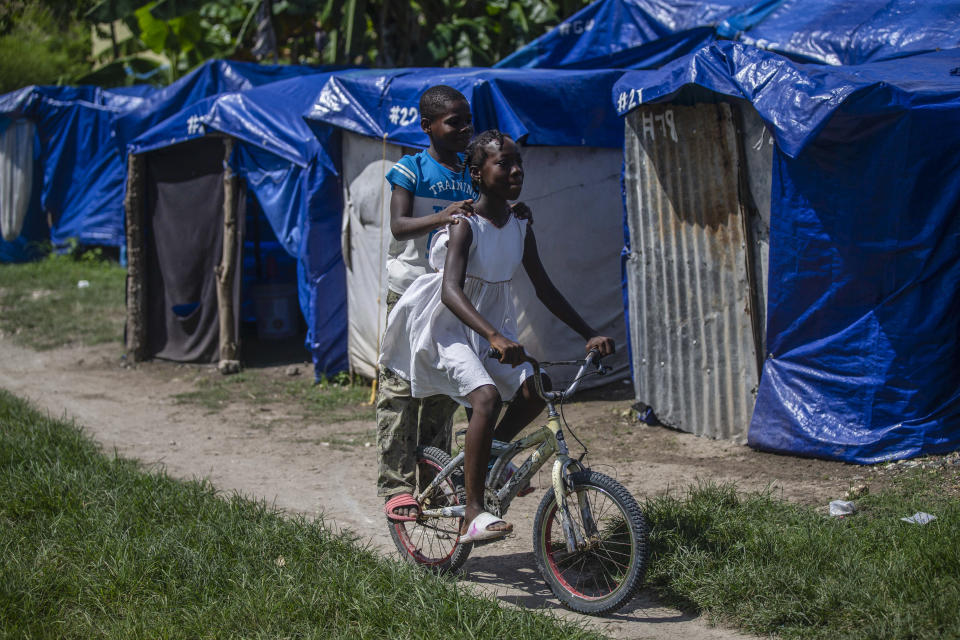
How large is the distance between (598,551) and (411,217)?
5.27 feet

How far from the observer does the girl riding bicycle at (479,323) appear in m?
3.69

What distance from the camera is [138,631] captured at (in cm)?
358

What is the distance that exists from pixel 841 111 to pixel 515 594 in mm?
2991

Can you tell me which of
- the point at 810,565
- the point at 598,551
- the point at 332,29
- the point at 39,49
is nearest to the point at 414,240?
the point at 598,551

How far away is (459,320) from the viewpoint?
390cm

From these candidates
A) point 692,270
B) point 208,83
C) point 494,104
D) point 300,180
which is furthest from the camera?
point 208,83

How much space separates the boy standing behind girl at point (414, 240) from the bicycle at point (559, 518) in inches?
4.4

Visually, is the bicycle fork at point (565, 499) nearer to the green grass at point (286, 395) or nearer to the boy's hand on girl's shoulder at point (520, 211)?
the boy's hand on girl's shoulder at point (520, 211)

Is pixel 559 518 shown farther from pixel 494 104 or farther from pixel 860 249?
pixel 494 104

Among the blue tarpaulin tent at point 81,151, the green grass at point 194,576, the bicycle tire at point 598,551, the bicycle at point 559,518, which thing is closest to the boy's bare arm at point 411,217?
the bicycle at point 559,518

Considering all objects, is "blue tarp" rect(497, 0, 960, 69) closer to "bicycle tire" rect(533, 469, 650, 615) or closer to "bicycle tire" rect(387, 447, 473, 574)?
"bicycle tire" rect(533, 469, 650, 615)

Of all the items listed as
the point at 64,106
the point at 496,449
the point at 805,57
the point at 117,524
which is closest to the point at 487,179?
the point at 496,449

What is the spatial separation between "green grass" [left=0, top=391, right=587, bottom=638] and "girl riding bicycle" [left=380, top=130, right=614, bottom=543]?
40 cm

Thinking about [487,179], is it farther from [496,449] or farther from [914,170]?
[914,170]
